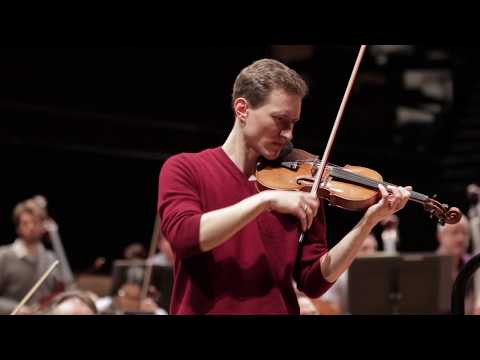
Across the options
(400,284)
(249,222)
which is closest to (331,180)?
(249,222)

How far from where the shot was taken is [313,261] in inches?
91.4

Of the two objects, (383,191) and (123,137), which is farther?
(123,137)

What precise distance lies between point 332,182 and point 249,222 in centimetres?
41

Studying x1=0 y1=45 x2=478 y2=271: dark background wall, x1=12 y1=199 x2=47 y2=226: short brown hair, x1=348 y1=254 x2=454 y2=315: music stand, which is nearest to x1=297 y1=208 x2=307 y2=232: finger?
x1=348 y1=254 x2=454 y2=315: music stand

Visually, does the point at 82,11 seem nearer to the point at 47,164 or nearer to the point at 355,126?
the point at 47,164

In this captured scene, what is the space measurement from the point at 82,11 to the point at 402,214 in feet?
19.1

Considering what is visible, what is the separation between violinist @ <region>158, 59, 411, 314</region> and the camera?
2.11m

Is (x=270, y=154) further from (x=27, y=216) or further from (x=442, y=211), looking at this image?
(x=27, y=216)

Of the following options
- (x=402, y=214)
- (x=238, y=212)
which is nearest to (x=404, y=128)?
(x=402, y=214)

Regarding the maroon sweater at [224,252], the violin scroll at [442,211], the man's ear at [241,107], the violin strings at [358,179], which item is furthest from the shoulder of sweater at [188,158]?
the violin scroll at [442,211]

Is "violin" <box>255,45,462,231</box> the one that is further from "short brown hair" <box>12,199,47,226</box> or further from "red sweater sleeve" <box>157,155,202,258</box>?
"short brown hair" <box>12,199,47,226</box>

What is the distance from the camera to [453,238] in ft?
17.4

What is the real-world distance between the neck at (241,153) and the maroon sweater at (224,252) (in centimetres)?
3
